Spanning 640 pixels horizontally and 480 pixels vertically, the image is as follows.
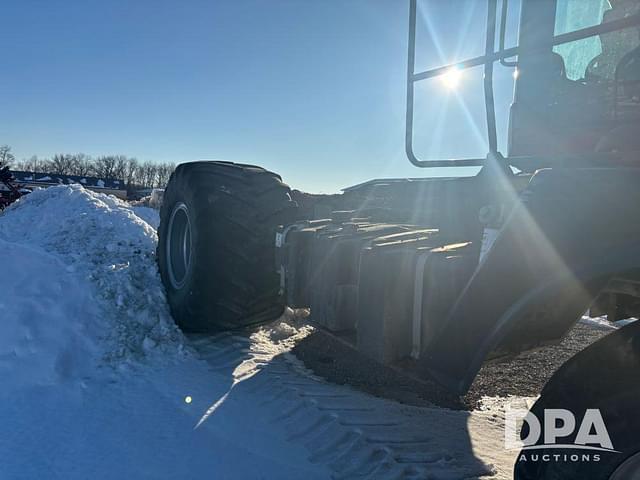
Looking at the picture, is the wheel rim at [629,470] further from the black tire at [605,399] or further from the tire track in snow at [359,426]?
the tire track in snow at [359,426]

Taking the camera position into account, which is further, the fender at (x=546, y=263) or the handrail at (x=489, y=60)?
the handrail at (x=489, y=60)

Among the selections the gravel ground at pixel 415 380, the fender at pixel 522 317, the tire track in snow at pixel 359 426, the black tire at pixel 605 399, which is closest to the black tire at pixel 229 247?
the tire track in snow at pixel 359 426

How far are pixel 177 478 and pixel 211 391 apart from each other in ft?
3.43

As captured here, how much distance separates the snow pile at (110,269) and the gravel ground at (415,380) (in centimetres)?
136

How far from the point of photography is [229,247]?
4.20 m

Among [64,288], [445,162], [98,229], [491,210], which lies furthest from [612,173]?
[98,229]

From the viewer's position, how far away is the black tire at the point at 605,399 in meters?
1.54

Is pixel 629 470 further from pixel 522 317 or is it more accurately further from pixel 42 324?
pixel 42 324

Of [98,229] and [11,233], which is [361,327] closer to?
[98,229]

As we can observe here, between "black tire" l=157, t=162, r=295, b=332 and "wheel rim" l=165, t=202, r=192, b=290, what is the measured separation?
0.26 metres

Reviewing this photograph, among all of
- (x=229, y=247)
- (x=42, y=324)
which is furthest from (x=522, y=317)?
(x=42, y=324)

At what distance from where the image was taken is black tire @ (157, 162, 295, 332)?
4191 mm

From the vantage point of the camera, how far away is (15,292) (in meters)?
4.31

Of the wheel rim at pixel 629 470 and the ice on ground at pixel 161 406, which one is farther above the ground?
the wheel rim at pixel 629 470
